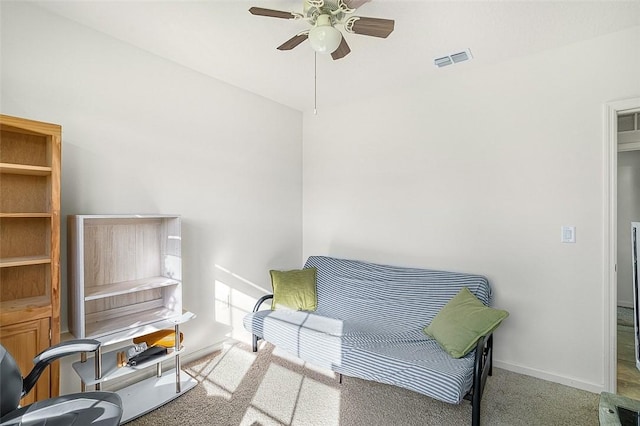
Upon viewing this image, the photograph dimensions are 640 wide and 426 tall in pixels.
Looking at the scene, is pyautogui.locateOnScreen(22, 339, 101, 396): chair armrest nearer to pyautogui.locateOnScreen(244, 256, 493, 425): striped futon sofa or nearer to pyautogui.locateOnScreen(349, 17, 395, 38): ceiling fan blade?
pyautogui.locateOnScreen(244, 256, 493, 425): striped futon sofa

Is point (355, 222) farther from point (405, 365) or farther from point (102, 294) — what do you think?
point (102, 294)

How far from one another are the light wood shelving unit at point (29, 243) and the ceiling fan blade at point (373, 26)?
1.85 metres

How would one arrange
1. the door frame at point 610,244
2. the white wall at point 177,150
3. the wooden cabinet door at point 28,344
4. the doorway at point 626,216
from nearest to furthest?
1. the wooden cabinet door at point 28,344
2. the white wall at point 177,150
3. the door frame at point 610,244
4. the doorway at point 626,216

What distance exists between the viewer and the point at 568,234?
2.45 meters

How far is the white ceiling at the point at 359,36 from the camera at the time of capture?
2016 mm

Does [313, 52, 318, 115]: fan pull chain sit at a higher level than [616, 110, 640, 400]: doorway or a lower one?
higher

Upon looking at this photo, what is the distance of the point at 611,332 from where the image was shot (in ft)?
7.51

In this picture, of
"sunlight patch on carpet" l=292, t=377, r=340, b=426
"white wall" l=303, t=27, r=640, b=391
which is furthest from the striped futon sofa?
"white wall" l=303, t=27, r=640, b=391

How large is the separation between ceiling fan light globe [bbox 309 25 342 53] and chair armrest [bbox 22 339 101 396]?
6.73 feet

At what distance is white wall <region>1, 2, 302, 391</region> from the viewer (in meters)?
2.11

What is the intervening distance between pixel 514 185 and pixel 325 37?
2.03 meters

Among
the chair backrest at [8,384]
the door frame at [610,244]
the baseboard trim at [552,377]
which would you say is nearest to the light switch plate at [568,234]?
the door frame at [610,244]

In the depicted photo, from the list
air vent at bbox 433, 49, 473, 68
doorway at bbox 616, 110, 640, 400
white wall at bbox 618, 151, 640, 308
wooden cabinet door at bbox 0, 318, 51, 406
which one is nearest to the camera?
wooden cabinet door at bbox 0, 318, 51, 406

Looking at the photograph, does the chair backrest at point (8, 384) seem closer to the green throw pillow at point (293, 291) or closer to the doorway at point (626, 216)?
the green throw pillow at point (293, 291)
